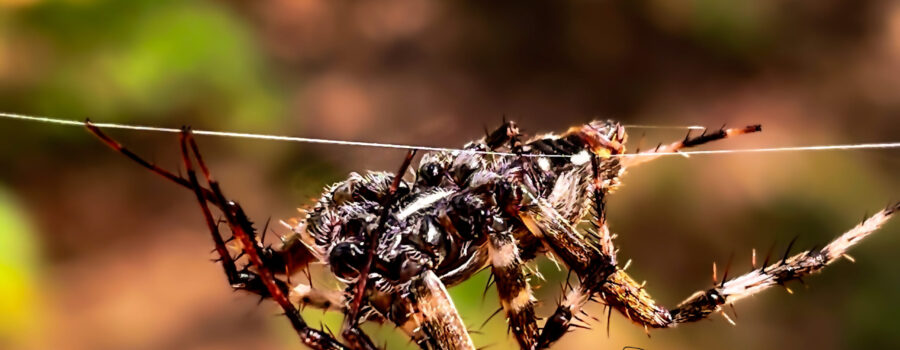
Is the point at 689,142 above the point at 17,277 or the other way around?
the other way around

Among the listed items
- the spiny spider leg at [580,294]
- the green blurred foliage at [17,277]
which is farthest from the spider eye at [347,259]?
the green blurred foliage at [17,277]

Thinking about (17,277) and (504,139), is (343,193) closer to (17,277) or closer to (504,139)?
(504,139)

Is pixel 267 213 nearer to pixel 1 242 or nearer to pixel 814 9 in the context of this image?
pixel 1 242

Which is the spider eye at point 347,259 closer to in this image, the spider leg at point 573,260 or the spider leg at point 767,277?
the spider leg at point 573,260

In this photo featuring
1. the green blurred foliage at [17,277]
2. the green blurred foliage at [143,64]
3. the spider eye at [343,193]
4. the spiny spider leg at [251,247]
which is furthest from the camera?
the green blurred foliage at [17,277]

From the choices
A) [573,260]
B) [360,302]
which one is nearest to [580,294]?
[573,260]

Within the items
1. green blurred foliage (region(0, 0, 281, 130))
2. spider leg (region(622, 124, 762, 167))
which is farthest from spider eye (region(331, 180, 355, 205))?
green blurred foliage (region(0, 0, 281, 130))
